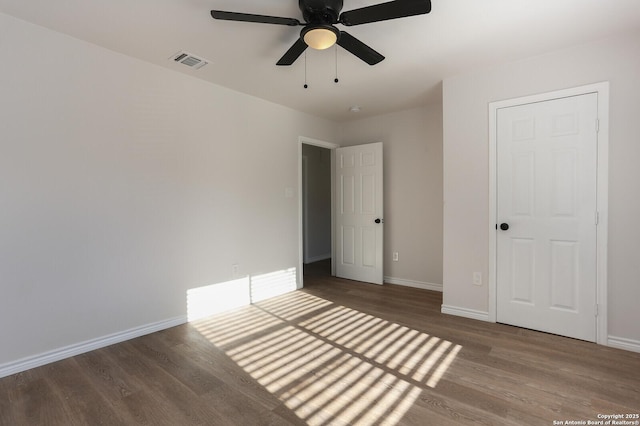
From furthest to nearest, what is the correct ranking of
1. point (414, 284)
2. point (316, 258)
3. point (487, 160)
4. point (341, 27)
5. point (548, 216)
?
point (316, 258)
point (414, 284)
point (487, 160)
point (548, 216)
point (341, 27)

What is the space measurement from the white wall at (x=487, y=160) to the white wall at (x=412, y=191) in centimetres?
87

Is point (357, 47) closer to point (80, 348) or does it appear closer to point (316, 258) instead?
point (80, 348)

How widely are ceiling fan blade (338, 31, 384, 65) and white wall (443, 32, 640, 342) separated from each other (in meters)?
1.43

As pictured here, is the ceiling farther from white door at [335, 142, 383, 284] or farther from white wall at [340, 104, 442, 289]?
white door at [335, 142, 383, 284]

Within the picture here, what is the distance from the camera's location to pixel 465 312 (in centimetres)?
316

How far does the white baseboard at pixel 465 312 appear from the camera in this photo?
3.06 metres

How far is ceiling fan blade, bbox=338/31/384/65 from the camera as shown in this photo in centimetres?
196

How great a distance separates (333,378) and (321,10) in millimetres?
2330

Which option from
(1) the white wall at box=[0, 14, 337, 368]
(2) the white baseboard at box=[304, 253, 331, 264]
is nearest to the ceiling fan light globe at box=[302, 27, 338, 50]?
(1) the white wall at box=[0, 14, 337, 368]

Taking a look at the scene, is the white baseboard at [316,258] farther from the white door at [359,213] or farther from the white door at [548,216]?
the white door at [548,216]

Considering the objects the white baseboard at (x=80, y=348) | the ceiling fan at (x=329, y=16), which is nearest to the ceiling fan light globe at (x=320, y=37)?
the ceiling fan at (x=329, y=16)

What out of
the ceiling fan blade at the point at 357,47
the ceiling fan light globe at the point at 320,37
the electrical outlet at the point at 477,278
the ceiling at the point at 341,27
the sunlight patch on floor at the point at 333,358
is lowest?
the sunlight patch on floor at the point at 333,358

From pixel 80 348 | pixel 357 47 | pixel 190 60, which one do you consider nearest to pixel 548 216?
pixel 357 47

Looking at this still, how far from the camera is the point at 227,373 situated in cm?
215
